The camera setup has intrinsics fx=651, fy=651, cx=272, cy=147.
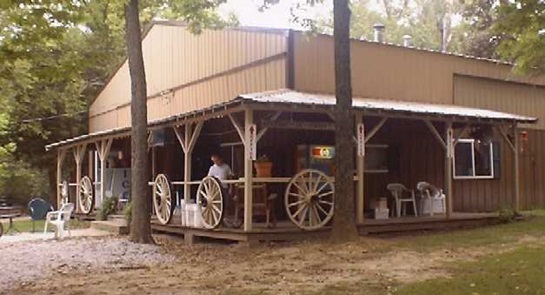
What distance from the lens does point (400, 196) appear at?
16.1 meters

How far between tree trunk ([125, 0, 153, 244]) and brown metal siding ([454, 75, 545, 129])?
9452 mm

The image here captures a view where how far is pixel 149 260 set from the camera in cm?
1098

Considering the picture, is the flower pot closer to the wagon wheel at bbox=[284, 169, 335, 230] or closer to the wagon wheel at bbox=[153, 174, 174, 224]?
the wagon wheel at bbox=[284, 169, 335, 230]

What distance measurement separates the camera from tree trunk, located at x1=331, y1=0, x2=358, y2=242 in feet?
37.8

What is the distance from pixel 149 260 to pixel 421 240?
509 centimetres

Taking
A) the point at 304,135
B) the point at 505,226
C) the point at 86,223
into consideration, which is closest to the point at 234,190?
the point at 304,135

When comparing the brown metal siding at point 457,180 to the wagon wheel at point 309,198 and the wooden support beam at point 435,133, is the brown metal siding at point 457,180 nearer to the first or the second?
the wooden support beam at point 435,133

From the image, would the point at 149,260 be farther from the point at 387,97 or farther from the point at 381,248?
the point at 387,97

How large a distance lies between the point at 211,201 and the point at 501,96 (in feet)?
36.5

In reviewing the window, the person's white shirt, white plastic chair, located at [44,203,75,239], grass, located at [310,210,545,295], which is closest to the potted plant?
the person's white shirt

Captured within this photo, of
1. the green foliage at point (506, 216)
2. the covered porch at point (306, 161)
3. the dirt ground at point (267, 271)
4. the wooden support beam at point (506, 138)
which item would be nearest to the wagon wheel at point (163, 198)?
the covered porch at point (306, 161)

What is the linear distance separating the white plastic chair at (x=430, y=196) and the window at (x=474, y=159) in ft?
7.04

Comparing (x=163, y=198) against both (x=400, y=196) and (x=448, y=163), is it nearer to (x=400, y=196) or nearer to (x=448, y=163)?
(x=400, y=196)

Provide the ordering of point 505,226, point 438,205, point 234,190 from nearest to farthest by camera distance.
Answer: point 234,190, point 505,226, point 438,205
